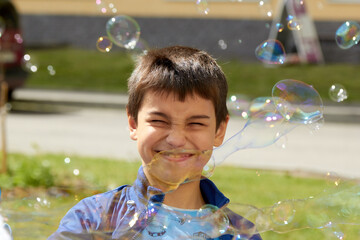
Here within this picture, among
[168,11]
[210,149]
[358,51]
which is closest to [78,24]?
[168,11]

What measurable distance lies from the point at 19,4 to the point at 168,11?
4309 mm

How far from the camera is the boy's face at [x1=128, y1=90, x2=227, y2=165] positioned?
224cm

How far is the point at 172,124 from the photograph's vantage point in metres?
2.24

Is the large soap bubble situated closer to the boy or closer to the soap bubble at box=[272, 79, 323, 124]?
the soap bubble at box=[272, 79, 323, 124]

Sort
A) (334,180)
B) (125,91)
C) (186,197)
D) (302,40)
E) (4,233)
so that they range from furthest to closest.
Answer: (302,40) → (125,91) → (334,180) → (186,197) → (4,233)

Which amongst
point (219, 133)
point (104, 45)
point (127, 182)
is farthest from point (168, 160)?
point (127, 182)

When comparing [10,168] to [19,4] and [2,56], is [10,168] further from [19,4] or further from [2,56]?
[19,4]

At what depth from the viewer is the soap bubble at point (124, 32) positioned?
12.2 feet

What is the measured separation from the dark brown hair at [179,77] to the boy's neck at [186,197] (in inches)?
9.7

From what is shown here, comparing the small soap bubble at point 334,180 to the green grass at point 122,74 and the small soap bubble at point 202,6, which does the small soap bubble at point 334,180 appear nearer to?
the small soap bubble at point 202,6

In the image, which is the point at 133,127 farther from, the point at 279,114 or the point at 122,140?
the point at 122,140

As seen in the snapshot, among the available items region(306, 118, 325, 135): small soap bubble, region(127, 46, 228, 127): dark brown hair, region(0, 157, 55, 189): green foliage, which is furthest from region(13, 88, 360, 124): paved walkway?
region(127, 46, 228, 127): dark brown hair

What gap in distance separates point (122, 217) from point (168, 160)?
238mm

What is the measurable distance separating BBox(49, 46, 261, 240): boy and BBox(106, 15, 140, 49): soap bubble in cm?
135
